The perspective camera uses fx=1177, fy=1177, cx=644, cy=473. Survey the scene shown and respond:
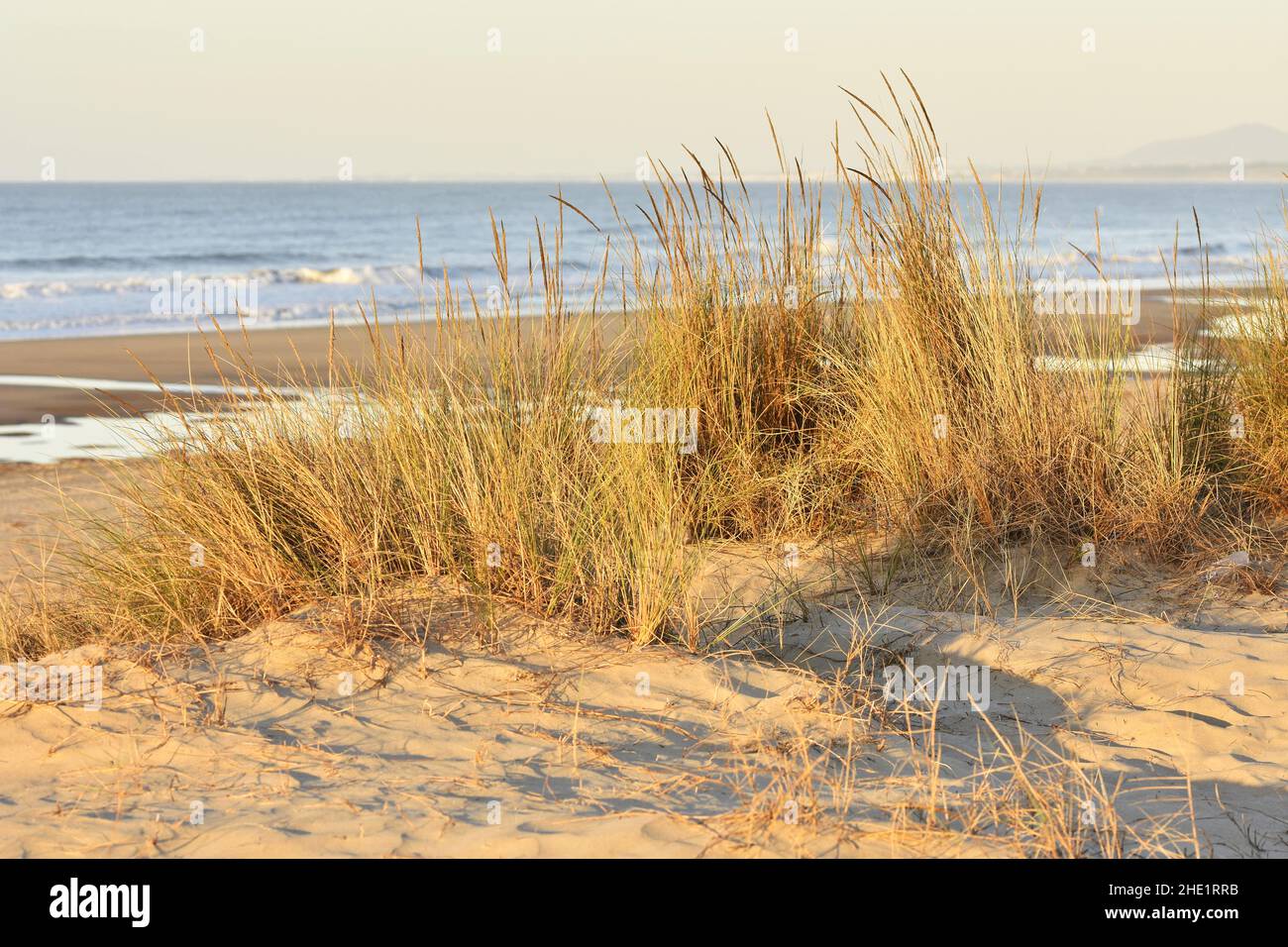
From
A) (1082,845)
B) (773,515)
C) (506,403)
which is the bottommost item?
(1082,845)

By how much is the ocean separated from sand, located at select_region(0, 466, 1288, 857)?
1.17 m

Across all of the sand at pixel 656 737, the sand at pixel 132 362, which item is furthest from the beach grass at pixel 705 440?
the sand at pixel 132 362

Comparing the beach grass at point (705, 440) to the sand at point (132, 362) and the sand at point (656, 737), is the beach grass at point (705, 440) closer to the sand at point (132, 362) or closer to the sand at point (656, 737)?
the sand at point (656, 737)

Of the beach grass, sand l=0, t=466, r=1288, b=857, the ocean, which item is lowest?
sand l=0, t=466, r=1288, b=857

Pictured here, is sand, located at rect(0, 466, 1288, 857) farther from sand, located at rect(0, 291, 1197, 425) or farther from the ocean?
sand, located at rect(0, 291, 1197, 425)

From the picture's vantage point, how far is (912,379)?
4.33 metres

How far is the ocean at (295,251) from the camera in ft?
53.5

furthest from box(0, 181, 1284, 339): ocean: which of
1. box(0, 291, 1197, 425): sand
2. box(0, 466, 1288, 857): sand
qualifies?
box(0, 466, 1288, 857): sand

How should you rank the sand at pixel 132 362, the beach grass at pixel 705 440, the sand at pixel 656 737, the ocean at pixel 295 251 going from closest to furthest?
the sand at pixel 656 737 → the beach grass at pixel 705 440 → the sand at pixel 132 362 → the ocean at pixel 295 251

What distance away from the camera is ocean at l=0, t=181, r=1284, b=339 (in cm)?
1631

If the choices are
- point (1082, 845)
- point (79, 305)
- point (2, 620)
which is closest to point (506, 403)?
point (2, 620)

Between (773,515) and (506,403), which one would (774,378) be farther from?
(506,403)

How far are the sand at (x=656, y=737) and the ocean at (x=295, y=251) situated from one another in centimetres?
117

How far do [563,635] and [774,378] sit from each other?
1583mm
